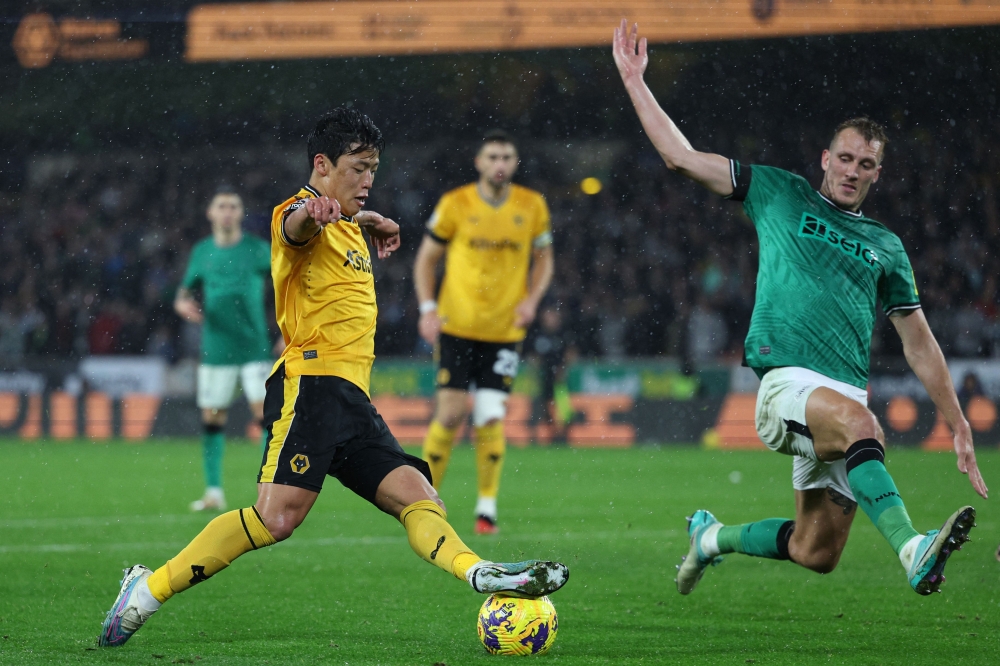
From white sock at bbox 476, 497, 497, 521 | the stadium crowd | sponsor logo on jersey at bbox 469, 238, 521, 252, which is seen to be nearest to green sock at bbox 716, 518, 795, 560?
white sock at bbox 476, 497, 497, 521

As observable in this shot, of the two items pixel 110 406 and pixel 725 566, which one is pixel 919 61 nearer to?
→ pixel 110 406

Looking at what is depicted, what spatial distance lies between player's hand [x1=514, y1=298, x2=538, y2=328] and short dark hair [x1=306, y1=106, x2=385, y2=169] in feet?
11.6

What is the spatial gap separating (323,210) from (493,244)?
4427 millimetres

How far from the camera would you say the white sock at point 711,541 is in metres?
5.43

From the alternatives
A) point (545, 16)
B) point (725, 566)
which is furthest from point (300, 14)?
point (725, 566)

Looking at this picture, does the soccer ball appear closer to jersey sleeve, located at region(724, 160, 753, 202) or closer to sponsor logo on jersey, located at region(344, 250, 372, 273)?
sponsor logo on jersey, located at region(344, 250, 372, 273)

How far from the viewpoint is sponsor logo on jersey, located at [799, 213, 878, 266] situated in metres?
4.82

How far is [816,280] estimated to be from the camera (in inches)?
191

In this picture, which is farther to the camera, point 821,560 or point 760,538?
point 760,538

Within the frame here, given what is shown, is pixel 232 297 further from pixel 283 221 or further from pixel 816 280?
pixel 816 280

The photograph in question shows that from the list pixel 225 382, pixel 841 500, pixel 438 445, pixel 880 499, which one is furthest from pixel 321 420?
pixel 225 382

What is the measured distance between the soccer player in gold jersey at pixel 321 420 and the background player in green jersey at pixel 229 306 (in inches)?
196

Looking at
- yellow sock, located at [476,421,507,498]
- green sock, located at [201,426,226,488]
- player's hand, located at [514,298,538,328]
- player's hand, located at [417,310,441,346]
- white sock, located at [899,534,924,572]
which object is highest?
player's hand, located at [514,298,538,328]

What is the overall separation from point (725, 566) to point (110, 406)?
11.4 meters
